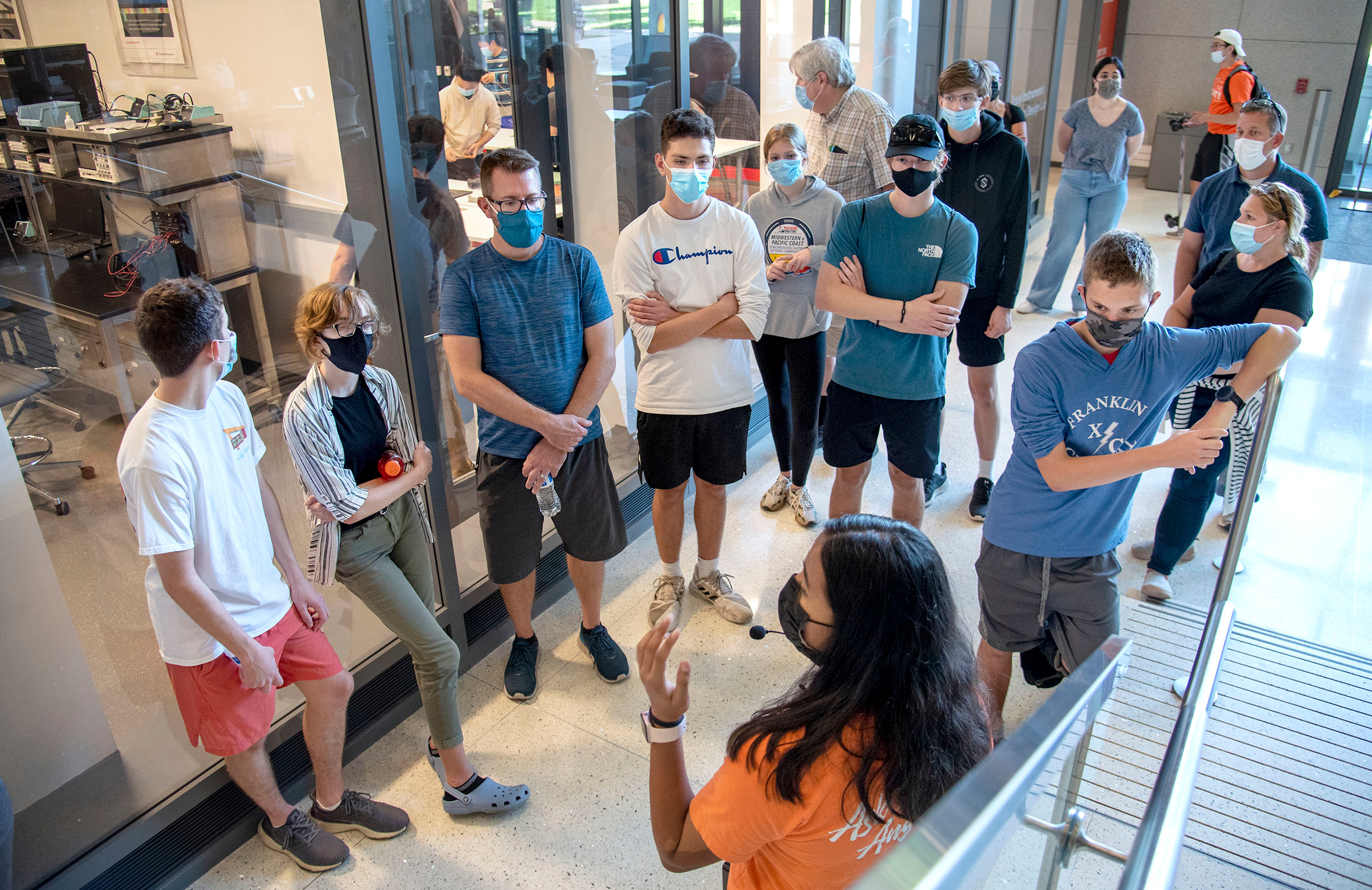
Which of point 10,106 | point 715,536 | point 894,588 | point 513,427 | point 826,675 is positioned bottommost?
point 715,536

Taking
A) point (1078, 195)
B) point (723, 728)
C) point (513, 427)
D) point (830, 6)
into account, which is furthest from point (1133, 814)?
point (1078, 195)

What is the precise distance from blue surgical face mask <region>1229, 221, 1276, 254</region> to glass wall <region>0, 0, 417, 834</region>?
Answer: 2.79 metres

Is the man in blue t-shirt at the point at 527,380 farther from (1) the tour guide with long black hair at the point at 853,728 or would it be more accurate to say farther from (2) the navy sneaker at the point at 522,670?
(1) the tour guide with long black hair at the point at 853,728

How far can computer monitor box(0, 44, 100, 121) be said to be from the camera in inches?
77.1

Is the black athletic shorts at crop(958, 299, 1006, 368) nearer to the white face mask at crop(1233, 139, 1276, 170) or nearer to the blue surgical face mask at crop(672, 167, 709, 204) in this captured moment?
the white face mask at crop(1233, 139, 1276, 170)

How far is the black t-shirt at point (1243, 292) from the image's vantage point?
2996 mm

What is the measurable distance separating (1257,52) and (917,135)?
896cm

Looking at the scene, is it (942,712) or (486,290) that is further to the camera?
(486,290)

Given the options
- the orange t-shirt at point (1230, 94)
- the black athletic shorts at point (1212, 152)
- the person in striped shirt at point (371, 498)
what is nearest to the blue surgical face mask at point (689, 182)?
the person in striped shirt at point (371, 498)

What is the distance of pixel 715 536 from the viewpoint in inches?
141

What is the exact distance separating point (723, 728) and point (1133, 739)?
130cm

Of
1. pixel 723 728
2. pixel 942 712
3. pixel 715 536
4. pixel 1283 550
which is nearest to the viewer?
pixel 942 712

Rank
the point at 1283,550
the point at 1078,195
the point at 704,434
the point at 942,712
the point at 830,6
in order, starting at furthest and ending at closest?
the point at 1078,195
the point at 830,6
the point at 1283,550
the point at 704,434
the point at 942,712

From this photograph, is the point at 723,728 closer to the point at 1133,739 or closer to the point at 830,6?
the point at 1133,739
